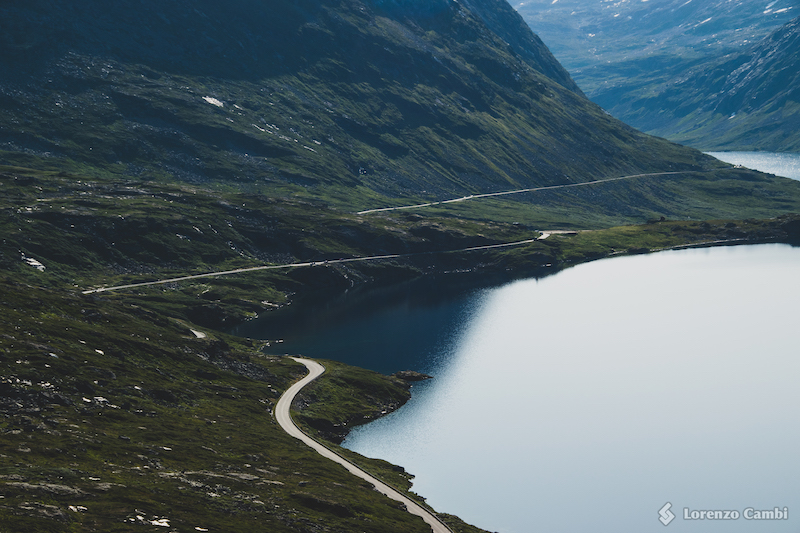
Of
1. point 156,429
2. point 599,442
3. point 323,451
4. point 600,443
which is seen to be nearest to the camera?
point 156,429

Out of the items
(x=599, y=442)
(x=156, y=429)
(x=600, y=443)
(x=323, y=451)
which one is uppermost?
(x=599, y=442)

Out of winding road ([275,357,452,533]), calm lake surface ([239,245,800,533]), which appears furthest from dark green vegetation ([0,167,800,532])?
calm lake surface ([239,245,800,533])

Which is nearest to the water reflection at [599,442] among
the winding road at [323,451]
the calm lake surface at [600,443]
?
the calm lake surface at [600,443]

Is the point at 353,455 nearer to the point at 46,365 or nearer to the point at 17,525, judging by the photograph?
the point at 46,365

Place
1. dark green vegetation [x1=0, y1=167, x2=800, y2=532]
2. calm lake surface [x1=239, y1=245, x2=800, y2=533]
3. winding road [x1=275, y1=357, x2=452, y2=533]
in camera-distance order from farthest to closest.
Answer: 1. calm lake surface [x1=239, y1=245, x2=800, y2=533]
2. winding road [x1=275, y1=357, x2=452, y2=533]
3. dark green vegetation [x1=0, y1=167, x2=800, y2=532]

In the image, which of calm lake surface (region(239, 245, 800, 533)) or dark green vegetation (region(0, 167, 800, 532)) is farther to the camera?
calm lake surface (region(239, 245, 800, 533))

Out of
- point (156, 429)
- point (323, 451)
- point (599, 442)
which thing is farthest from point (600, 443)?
point (156, 429)

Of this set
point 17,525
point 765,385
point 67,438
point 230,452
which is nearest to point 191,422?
point 230,452

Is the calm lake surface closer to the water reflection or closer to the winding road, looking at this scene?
the water reflection

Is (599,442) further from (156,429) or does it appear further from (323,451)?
(156,429)
